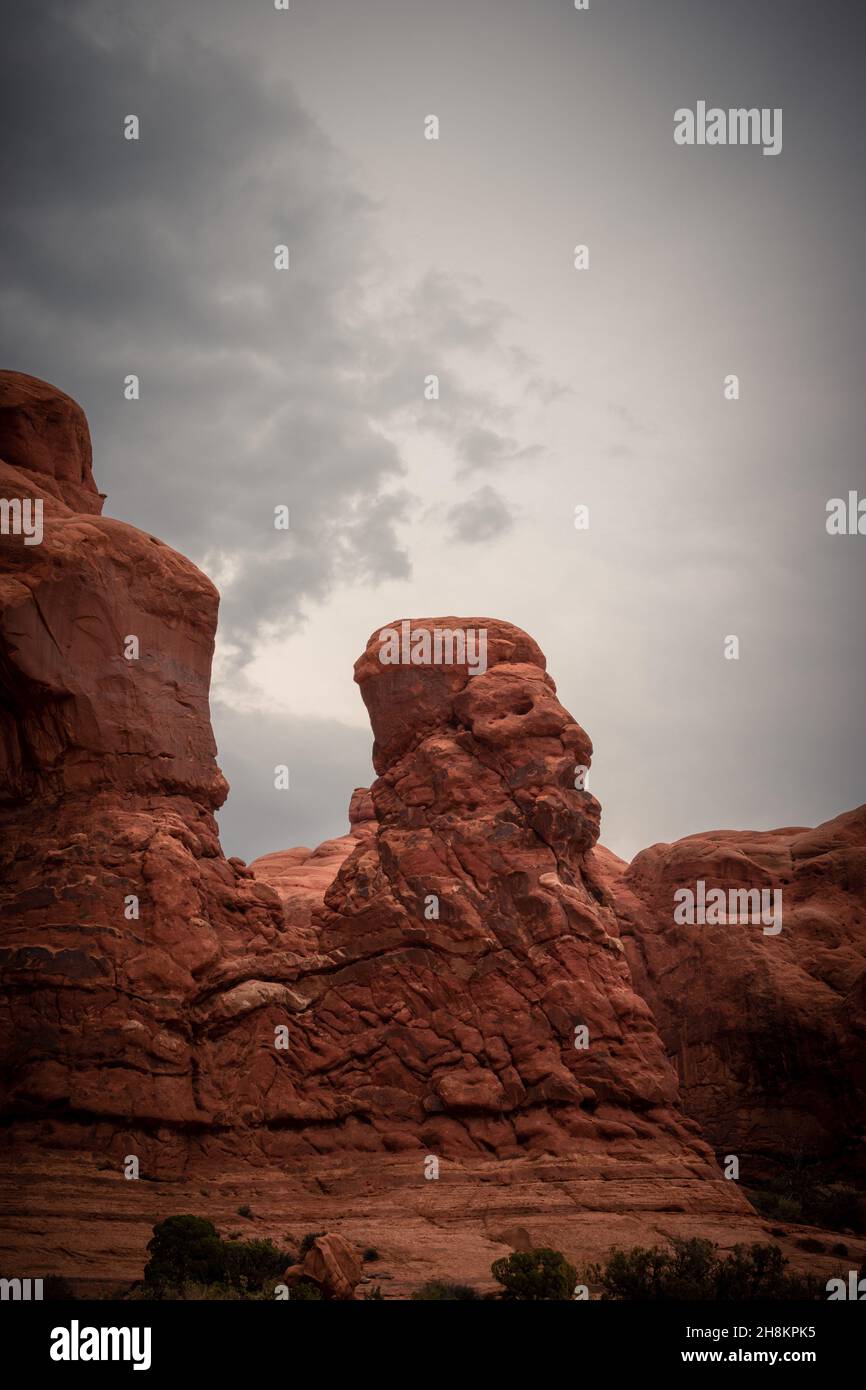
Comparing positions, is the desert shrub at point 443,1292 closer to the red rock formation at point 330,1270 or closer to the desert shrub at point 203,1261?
the red rock formation at point 330,1270

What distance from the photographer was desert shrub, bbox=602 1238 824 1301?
2348cm

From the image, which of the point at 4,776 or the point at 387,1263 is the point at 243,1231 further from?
the point at 4,776

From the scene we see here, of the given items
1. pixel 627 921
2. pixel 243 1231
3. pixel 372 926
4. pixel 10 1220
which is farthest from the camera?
pixel 627 921

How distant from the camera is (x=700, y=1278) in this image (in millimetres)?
24438

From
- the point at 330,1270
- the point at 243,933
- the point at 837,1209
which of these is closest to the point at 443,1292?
the point at 330,1270

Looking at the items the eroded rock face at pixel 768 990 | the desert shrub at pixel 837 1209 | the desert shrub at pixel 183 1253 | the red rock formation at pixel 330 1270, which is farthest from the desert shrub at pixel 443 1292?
the eroded rock face at pixel 768 990

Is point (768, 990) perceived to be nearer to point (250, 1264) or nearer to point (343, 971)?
point (343, 971)

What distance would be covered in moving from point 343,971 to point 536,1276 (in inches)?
529

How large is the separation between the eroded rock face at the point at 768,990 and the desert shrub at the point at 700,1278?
1524 cm

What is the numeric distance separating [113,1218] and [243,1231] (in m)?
2.95

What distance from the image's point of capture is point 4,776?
34.5 meters
